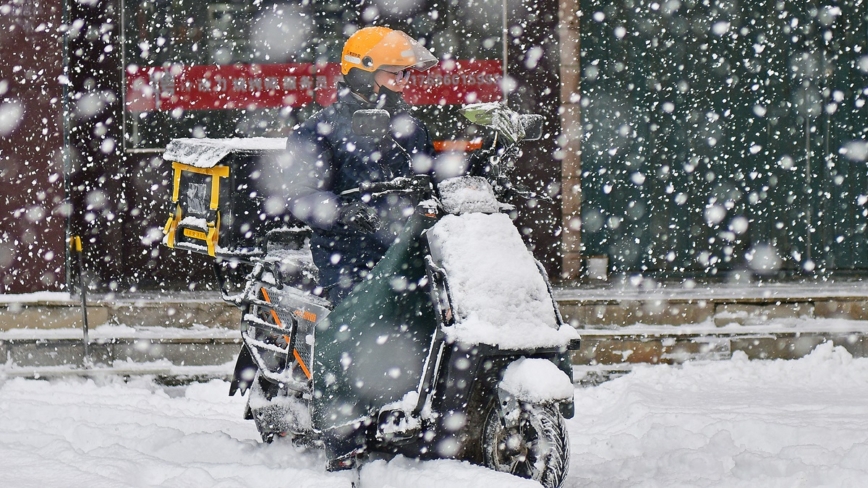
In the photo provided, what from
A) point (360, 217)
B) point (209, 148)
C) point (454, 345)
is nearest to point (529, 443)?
point (454, 345)

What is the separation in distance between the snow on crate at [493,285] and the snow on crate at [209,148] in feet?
4.76

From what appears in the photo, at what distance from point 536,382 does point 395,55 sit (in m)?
1.64

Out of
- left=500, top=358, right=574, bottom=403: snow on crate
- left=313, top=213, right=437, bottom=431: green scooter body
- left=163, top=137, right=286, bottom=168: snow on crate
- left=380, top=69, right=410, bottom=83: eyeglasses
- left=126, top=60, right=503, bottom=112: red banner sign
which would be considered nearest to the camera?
left=500, top=358, right=574, bottom=403: snow on crate

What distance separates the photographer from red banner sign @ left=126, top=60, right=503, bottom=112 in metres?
9.38

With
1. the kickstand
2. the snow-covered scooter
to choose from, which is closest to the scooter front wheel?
the snow-covered scooter

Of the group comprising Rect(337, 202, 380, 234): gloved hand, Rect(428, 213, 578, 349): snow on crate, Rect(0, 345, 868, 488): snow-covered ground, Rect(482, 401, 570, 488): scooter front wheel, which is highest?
Rect(337, 202, 380, 234): gloved hand

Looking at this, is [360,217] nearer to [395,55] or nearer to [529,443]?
[395,55]

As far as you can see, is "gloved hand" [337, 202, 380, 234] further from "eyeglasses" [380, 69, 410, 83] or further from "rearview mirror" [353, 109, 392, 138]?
"eyeglasses" [380, 69, 410, 83]

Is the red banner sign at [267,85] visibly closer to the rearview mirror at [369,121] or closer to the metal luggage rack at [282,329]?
the metal luggage rack at [282,329]

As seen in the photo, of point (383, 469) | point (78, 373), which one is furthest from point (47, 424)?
point (383, 469)

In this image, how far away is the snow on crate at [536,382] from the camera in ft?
12.7

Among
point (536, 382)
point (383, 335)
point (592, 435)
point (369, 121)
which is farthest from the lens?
point (592, 435)

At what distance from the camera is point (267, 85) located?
30.9ft

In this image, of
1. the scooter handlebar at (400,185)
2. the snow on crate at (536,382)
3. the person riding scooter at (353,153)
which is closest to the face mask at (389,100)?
the person riding scooter at (353,153)
